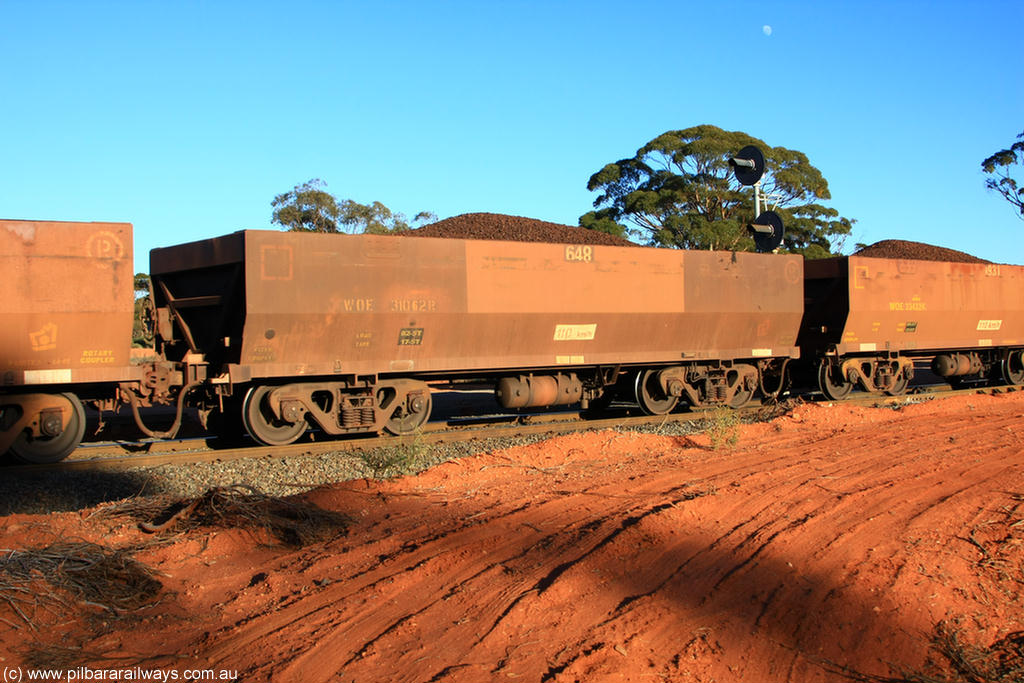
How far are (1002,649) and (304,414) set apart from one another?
873cm

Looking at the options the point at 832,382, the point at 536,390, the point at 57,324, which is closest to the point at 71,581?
the point at 57,324

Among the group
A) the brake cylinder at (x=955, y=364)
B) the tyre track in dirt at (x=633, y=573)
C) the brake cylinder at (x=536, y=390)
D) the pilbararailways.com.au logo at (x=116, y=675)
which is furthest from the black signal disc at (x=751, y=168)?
the pilbararailways.com.au logo at (x=116, y=675)

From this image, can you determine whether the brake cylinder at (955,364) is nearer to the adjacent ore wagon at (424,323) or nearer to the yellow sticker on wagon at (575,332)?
the adjacent ore wagon at (424,323)

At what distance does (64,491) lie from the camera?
830 cm

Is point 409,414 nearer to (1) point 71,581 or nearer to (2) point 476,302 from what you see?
(2) point 476,302

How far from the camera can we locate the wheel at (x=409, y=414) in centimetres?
1159

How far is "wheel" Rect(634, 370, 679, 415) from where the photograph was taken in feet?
45.3

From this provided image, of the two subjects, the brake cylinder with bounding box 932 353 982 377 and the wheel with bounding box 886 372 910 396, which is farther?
the brake cylinder with bounding box 932 353 982 377

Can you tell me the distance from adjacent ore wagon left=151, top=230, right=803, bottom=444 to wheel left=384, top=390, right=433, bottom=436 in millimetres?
21

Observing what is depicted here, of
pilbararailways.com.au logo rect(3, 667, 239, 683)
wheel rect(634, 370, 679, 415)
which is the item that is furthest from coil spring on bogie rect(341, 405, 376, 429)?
pilbararailways.com.au logo rect(3, 667, 239, 683)

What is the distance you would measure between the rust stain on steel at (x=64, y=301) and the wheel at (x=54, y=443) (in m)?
0.45

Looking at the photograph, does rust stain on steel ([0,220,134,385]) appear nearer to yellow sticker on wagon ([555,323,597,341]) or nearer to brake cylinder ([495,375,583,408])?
brake cylinder ([495,375,583,408])

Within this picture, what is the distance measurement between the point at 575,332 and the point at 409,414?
2988mm

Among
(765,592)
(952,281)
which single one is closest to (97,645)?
(765,592)
